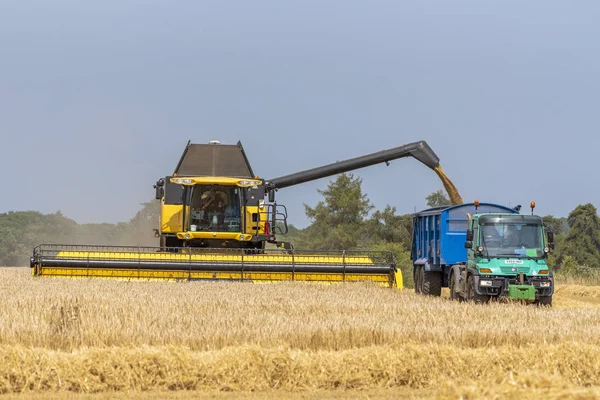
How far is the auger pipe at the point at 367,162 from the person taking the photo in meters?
26.4

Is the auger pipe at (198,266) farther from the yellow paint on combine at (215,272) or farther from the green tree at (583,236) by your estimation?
the green tree at (583,236)

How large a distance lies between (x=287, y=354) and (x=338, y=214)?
53252 millimetres

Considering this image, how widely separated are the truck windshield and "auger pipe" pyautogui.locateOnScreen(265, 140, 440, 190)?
9.47m

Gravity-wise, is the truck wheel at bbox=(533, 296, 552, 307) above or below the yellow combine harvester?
below

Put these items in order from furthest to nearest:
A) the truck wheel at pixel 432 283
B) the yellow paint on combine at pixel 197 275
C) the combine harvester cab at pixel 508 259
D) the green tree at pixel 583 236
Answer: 1. the green tree at pixel 583 236
2. the truck wheel at pixel 432 283
3. the yellow paint on combine at pixel 197 275
4. the combine harvester cab at pixel 508 259

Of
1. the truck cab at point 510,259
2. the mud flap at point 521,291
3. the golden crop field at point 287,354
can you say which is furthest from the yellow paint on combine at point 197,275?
the golden crop field at point 287,354

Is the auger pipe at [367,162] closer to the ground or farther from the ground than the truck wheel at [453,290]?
farther from the ground

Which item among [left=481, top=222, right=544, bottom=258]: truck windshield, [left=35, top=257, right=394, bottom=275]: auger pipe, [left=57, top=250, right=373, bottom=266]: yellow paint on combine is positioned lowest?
[left=35, top=257, right=394, bottom=275]: auger pipe

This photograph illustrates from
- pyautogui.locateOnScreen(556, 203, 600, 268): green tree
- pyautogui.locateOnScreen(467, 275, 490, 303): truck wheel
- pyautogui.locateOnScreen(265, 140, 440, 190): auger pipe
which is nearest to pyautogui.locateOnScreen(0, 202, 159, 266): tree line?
pyautogui.locateOnScreen(556, 203, 600, 268): green tree

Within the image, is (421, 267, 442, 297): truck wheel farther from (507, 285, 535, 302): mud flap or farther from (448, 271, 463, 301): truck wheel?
(507, 285, 535, 302): mud flap

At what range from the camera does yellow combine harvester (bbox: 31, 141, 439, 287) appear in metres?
19.9

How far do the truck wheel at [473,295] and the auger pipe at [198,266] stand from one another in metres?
3.16

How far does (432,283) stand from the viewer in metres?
20.8

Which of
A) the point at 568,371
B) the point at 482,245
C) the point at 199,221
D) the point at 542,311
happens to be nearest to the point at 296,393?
the point at 568,371
